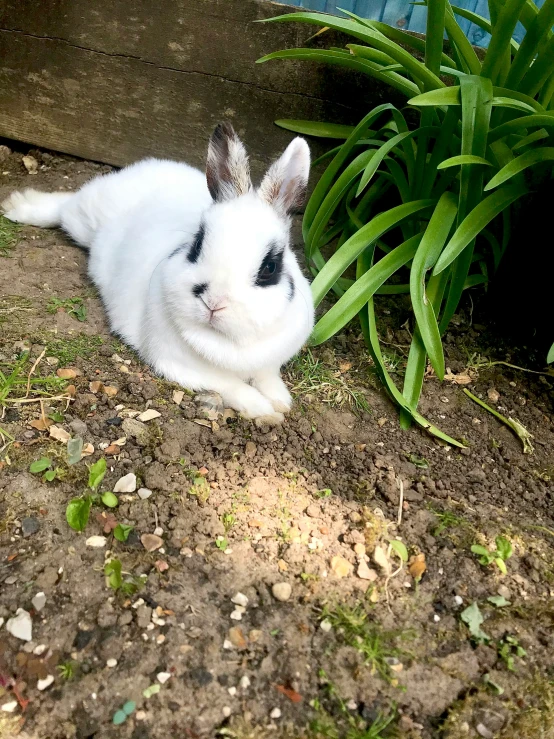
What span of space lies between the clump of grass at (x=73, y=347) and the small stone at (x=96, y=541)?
94cm

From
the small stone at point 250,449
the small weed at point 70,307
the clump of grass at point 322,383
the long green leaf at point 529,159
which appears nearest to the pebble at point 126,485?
the small stone at point 250,449

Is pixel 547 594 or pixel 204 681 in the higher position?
pixel 547 594

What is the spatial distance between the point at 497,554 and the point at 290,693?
34.5 inches

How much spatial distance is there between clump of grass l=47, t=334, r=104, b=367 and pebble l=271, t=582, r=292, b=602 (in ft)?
4.43

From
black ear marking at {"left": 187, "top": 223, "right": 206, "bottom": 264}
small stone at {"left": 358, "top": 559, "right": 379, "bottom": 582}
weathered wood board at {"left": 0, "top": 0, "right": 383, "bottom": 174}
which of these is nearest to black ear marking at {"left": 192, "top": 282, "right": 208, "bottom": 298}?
black ear marking at {"left": 187, "top": 223, "right": 206, "bottom": 264}

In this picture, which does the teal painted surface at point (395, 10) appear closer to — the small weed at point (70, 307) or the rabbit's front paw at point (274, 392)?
the small weed at point (70, 307)

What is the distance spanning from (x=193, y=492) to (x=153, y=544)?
0.84 feet

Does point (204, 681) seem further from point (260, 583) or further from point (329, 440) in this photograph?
point (329, 440)

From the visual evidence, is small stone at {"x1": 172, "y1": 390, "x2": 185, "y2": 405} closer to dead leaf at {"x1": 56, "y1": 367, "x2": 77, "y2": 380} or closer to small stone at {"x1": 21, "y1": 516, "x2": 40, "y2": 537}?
dead leaf at {"x1": 56, "y1": 367, "x2": 77, "y2": 380}

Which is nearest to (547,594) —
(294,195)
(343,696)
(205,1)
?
(343,696)

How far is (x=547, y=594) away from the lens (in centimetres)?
197

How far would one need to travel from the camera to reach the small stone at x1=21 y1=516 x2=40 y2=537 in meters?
1.87

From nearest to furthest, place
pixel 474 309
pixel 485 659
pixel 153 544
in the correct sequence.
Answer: pixel 485 659, pixel 153 544, pixel 474 309

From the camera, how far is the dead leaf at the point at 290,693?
1.58 metres
